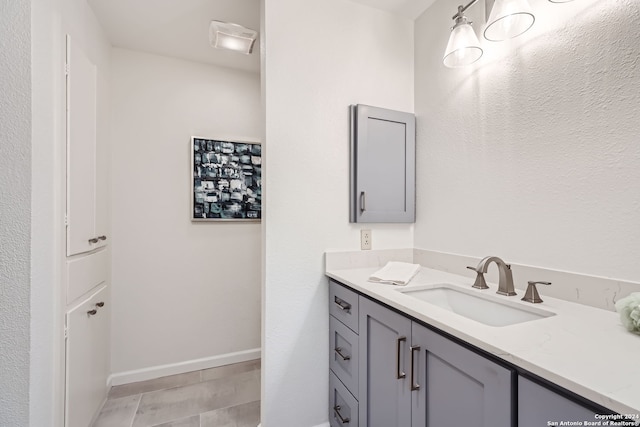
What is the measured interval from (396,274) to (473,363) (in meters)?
0.62

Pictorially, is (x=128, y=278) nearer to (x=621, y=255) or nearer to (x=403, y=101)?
(x=403, y=101)

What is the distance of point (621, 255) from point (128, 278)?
276cm

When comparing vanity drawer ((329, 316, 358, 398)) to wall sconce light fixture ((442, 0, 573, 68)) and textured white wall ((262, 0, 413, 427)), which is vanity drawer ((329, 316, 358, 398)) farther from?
wall sconce light fixture ((442, 0, 573, 68))

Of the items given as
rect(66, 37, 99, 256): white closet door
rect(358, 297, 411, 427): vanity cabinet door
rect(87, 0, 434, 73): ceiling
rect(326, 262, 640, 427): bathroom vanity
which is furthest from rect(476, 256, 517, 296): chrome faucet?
rect(66, 37, 99, 256): white closet door

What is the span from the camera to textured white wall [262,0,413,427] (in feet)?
4.91

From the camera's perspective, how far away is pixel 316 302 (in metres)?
1.59

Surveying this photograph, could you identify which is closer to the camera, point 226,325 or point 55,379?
point 55,379

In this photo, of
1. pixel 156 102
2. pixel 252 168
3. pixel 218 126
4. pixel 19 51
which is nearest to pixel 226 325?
pixel 252 168

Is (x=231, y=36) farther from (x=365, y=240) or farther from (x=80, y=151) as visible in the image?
(x=365, y=240)

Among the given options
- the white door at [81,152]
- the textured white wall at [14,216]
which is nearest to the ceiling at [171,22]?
the white door at [81,152]

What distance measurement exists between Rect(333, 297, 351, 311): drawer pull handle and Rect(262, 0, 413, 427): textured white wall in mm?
108

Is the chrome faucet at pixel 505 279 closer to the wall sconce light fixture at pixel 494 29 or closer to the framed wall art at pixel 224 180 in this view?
the wall sconce light fixture at pixel 494 29

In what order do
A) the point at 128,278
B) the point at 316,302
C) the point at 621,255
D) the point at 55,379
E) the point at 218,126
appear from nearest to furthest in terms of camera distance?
the point at 621,255 < the point at 55,379 < the point at 316,302 < the point at 128,278 < the point at 218,126

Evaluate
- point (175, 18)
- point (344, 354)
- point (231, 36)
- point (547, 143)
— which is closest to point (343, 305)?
point (344, 354)
